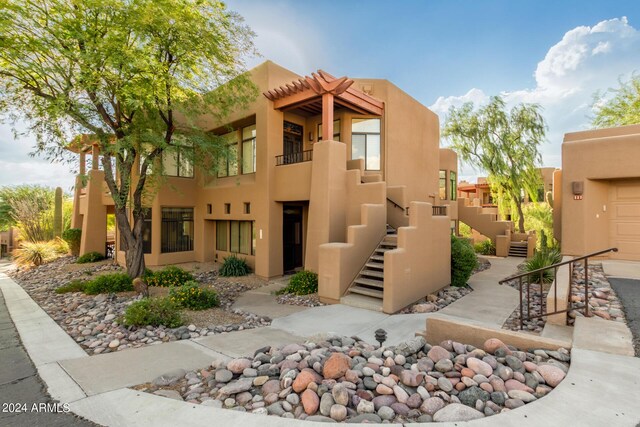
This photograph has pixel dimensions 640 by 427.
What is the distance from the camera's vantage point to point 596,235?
10.8 meters

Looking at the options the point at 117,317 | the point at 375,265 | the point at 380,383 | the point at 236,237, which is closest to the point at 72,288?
the point at 117,317

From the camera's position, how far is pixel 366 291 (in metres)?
8.61

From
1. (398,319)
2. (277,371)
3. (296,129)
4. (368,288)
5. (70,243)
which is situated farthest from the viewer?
(70,243)

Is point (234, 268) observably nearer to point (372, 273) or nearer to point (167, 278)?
point (167, 278)

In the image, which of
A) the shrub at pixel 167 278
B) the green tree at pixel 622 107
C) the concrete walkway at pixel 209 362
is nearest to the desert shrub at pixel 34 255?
the shrub at pixel 167 278

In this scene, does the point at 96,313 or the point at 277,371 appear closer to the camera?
the point at 277,371

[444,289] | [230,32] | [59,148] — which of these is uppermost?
[230,32]

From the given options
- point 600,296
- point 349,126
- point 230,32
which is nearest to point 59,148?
point 230,32

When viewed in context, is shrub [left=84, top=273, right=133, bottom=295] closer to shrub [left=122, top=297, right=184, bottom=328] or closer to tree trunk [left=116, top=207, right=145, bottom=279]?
tree trunk [left=116, top=207, right=145, bottom=279]

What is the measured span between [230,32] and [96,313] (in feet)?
29.7

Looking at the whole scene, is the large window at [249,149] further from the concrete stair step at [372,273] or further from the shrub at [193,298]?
the concrete stair step at [372,273]

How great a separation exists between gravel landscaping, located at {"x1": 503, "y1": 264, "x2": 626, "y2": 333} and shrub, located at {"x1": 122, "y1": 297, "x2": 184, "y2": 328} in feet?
23.5

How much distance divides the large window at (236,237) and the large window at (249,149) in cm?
253

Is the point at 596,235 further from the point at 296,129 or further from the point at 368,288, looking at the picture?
the point at 296,129
